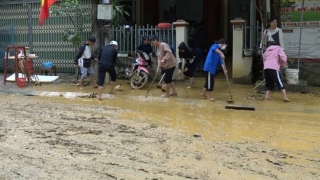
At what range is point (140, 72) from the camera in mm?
11641

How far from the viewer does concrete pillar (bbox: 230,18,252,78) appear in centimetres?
1180

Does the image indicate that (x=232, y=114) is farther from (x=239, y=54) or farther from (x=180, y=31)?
(x=180, y=31)

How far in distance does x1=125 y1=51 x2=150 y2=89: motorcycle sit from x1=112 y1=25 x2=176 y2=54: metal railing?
1.21 metres

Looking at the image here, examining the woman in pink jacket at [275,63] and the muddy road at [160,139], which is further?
the woman in pink jacket at [275,63]

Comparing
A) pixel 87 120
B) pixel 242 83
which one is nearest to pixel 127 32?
pixel 242 83

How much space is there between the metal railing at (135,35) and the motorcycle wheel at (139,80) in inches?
64.1

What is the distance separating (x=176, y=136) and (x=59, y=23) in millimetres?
9929

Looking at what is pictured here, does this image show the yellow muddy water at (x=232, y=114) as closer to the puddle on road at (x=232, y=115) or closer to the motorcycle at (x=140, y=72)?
the puddle on road at (x=232, y=115)

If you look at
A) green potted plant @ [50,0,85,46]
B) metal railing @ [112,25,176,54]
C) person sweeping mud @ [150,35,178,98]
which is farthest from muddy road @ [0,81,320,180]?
green potted plant @ [50,0,85,46]

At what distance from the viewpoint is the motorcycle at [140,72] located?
11.6 m

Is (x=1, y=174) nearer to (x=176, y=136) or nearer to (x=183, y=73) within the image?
(x=176, y=136)

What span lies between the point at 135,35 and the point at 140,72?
1.91 m

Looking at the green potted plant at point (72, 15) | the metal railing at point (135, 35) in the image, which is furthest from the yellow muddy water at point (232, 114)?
the green potted plant at point (72, 15)

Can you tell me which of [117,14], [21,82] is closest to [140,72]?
[117,14]
